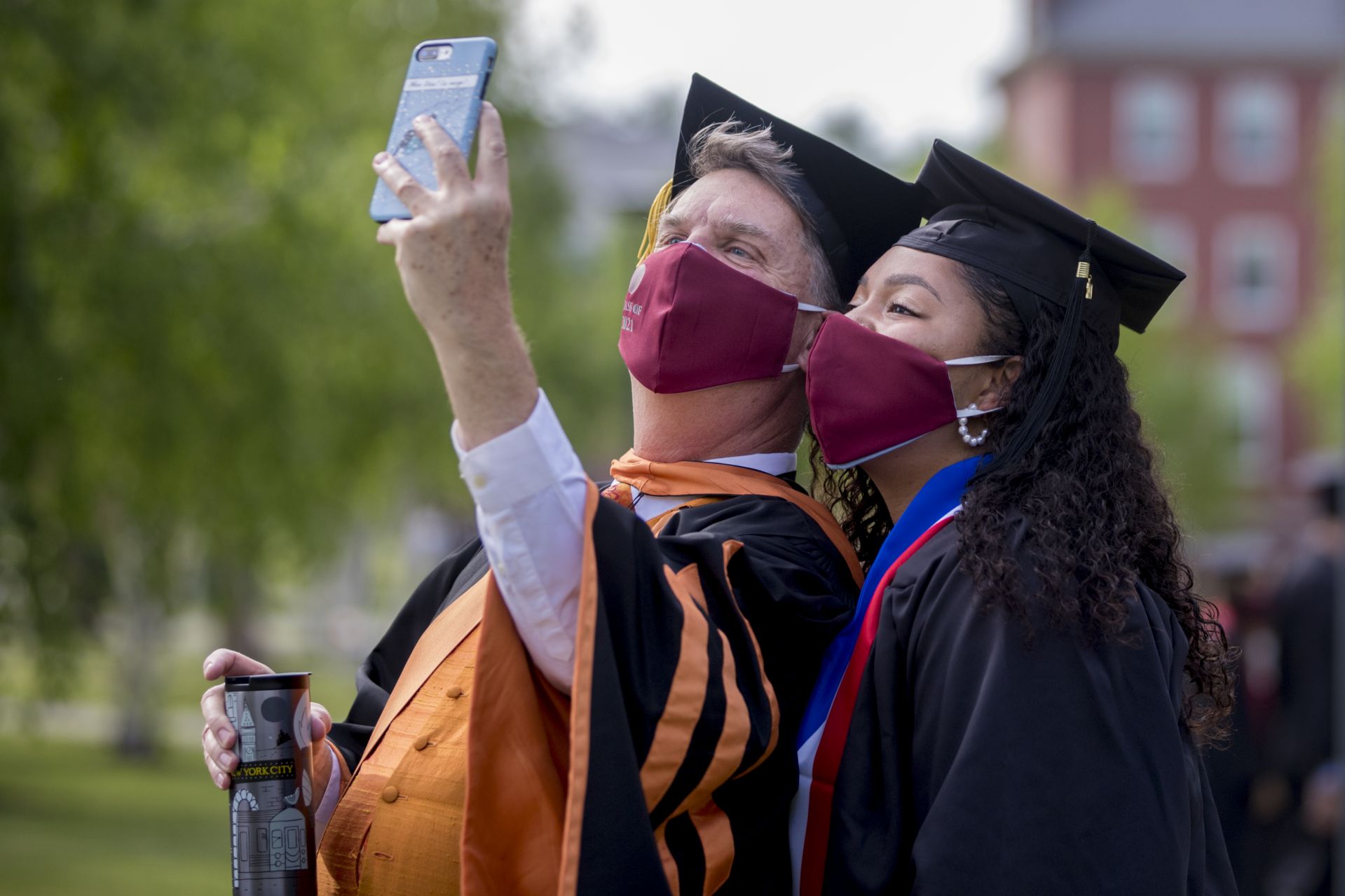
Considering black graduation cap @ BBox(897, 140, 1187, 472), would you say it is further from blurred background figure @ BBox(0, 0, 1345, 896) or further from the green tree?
the green tree

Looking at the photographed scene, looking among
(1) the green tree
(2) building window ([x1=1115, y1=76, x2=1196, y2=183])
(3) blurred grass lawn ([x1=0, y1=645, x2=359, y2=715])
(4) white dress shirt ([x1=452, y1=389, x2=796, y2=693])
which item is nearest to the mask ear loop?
(4) white dress shirt ([x1=452, y1=389, x2=796, y2=693])

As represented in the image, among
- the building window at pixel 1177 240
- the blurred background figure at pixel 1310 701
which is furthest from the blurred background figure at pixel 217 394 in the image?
the building window at pixel 1177 240

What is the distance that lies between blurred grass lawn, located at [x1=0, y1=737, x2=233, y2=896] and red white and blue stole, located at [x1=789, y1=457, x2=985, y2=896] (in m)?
8.27

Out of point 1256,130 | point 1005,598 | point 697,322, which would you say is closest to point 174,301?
point 697,322

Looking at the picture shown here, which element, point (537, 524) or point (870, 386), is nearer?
point (537, 524)

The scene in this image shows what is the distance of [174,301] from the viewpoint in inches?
338

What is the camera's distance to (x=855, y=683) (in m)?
2.52

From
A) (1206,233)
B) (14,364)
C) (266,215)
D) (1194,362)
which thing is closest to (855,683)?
(14,364)

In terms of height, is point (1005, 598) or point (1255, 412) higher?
point (1255, 412)

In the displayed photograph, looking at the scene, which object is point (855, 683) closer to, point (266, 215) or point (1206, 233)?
point (266, 215)

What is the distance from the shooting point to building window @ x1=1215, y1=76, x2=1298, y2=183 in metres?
41.9

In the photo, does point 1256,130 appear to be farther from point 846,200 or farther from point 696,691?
point 696,691

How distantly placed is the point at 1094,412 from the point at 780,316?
0.60m

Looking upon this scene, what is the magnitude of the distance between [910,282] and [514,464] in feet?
3.45
